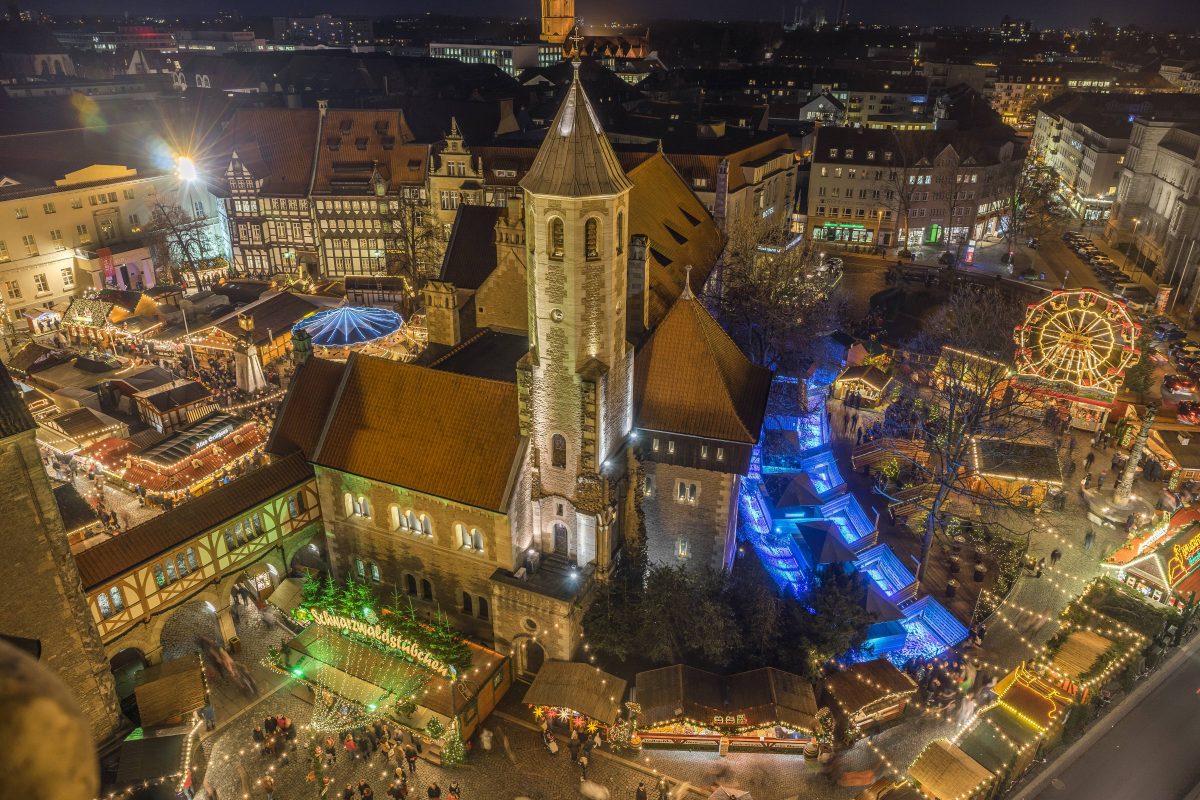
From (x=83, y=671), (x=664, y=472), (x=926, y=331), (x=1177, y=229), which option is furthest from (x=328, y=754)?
(x=1177, y=229)

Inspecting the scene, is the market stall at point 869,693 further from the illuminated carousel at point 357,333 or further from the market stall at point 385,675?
the illuminated carousel at point 357,333


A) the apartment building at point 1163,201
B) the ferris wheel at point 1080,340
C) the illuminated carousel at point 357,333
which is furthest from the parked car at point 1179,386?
the illuminated carousel at point 357,333

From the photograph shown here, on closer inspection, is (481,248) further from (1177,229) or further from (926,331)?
(1177,229)

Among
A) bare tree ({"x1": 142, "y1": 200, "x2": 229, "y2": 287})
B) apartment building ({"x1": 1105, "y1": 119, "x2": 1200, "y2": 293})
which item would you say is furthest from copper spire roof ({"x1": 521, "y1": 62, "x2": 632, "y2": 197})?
apartment building ({"x1": 1105, "y1": 119, "x2": 1200, "y2": 293})

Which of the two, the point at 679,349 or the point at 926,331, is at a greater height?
the point at 679,349

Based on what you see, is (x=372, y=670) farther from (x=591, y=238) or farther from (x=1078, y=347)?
(x=1078, y=347)

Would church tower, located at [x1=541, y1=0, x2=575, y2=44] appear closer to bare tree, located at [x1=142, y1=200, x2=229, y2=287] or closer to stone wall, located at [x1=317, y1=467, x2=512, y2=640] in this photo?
stone wall, located at [x1=317, y1=467, x2=512, y2=640]

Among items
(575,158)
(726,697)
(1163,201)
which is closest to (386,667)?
(726,697)
